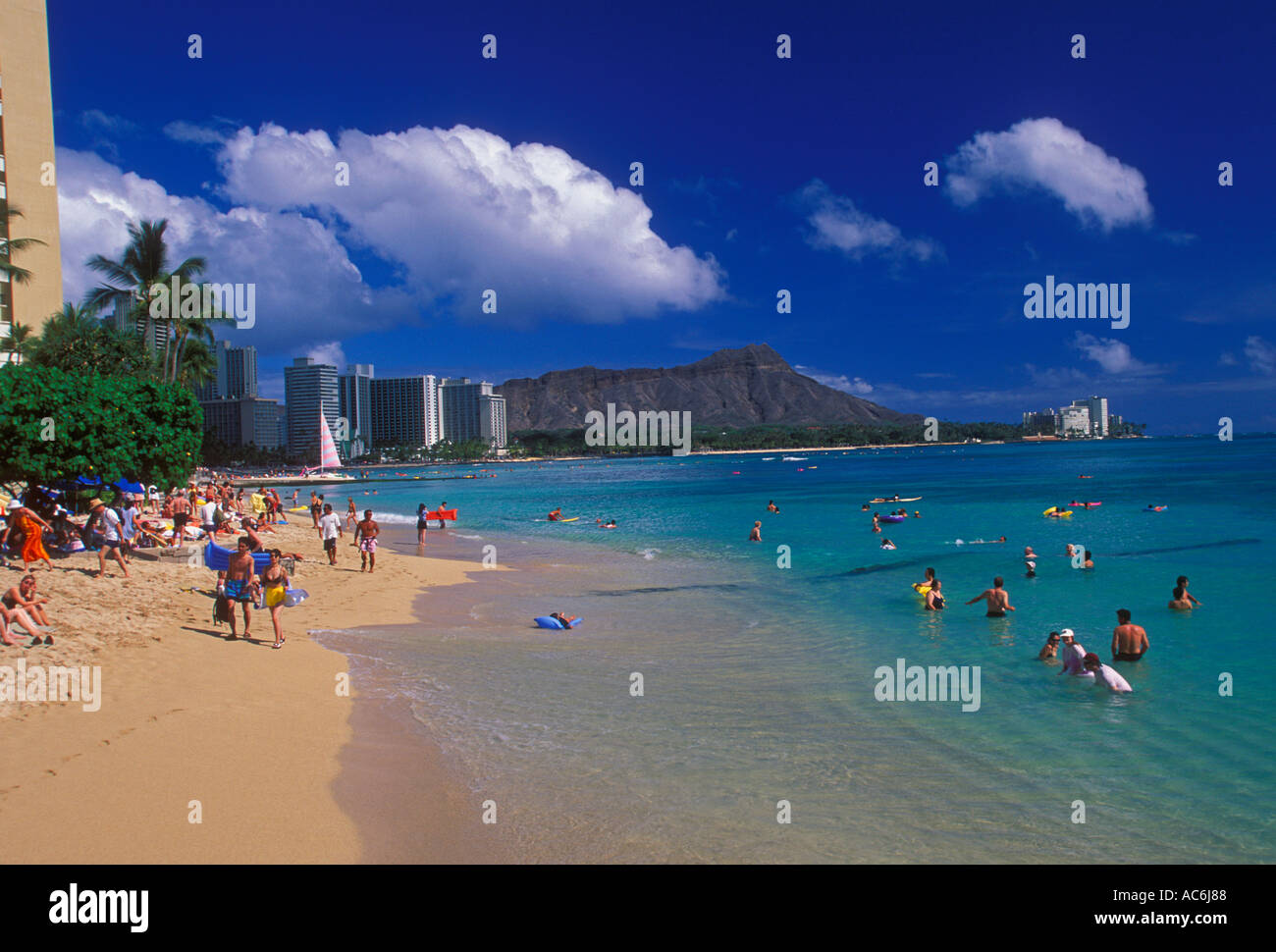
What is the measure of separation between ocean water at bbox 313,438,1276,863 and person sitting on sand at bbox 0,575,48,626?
161 inches

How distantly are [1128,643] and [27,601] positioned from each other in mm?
16553

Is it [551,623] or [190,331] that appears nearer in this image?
[551,623]

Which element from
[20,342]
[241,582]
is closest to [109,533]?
[241,582]

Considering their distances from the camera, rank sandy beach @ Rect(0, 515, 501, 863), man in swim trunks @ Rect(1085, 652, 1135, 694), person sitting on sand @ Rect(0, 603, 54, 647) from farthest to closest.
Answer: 1. man in swim trunks @ Rect(1085, 652, 1135, 694)
2. person sitting on sand @ Rect(0, 603, 54, 647)
3. sandy beach @ Rect(0, 515, 501, 863)

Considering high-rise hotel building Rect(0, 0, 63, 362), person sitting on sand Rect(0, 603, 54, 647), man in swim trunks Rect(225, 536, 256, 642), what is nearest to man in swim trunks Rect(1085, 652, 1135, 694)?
man in swim trunks Rect(225, 536, 256, 642)

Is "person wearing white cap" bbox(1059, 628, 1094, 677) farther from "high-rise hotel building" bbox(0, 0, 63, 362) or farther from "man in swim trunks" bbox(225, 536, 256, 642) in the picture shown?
"high-rise hotel building" bbox(0, 0, 63, 362)

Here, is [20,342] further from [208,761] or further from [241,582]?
[208,761]

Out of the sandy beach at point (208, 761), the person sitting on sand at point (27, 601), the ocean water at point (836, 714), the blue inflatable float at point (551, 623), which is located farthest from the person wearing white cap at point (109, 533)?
the blue inflatable float at point (551, 623)

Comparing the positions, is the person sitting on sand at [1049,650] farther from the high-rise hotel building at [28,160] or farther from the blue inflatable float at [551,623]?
the high-rise hotel building at [28,160]

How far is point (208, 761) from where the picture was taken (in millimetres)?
7379

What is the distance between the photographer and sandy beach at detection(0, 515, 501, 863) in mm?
5953
